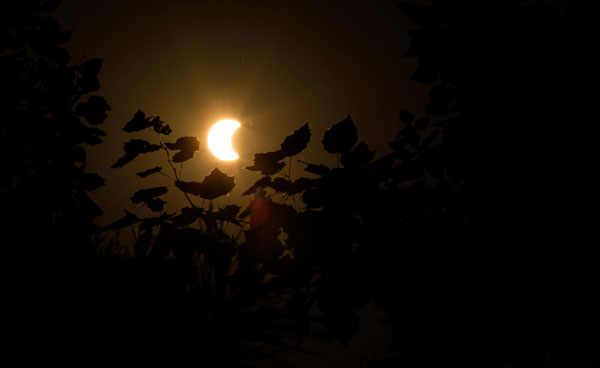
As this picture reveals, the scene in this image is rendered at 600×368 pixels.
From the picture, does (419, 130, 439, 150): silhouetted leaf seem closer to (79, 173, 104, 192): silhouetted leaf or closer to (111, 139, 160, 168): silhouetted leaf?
(111, 139, 160, 168): silhouetted leaf

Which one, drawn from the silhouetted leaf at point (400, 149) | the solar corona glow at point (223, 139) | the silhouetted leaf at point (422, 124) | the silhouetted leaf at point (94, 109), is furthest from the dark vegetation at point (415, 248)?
the solar corona glow at point (223, 139)

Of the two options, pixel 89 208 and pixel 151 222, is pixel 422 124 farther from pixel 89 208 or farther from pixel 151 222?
pixel 89 208

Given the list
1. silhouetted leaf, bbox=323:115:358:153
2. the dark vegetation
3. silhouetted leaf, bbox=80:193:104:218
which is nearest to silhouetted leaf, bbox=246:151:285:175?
the dark vegetation

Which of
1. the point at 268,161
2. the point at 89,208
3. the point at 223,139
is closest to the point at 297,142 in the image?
the point at 268,161

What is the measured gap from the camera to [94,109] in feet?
3.95

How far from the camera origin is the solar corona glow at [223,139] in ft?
7.01

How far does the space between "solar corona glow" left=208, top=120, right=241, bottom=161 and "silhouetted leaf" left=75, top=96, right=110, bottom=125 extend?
2.97ft

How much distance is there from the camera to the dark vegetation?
2.35 feet

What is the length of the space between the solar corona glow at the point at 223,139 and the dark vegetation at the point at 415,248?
114cm

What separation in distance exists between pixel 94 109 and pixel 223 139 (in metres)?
1.08

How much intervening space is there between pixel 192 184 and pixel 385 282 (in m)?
0.54

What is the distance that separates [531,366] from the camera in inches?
33.6

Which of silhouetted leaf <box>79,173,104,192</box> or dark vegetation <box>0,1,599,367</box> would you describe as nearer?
dark vegetation <box>0,1,599,367</box>

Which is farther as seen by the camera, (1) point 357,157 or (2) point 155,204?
(2) point 155,204
